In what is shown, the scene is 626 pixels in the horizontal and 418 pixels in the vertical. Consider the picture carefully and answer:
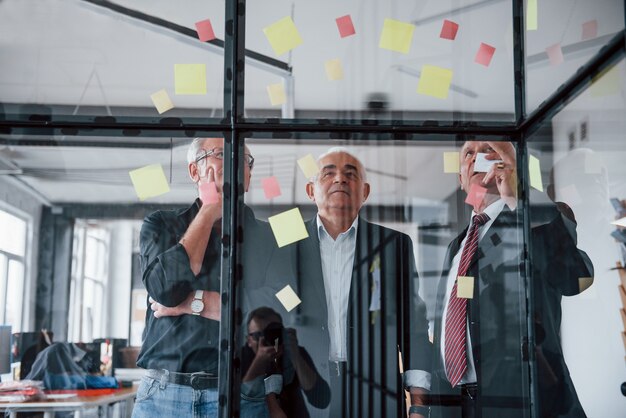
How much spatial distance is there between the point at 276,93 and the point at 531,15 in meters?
1.14

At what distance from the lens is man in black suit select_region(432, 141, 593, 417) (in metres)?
3.24

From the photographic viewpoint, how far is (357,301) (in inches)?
129

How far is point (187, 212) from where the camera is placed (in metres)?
3.30

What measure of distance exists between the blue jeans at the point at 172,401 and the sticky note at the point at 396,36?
5.35ft

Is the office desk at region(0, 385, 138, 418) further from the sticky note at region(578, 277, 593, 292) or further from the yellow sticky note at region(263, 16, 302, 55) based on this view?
the sticky note at region(578, 277, 593, 292)

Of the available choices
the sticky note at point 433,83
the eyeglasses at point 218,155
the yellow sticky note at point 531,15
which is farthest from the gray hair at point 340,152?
the yellow sticky note at point 531,15

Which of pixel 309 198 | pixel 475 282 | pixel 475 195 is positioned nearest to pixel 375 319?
pixel 475 282

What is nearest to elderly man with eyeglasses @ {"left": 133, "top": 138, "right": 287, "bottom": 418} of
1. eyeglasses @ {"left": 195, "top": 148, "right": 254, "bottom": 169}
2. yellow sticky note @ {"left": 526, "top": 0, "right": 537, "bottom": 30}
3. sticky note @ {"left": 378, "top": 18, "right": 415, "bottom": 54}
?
eyeglasses @ {"left": 195, "top": 148, "right": 254, "bottom": 169}

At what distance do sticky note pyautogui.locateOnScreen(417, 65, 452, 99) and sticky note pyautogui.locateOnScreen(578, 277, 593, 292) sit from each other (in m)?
0.95

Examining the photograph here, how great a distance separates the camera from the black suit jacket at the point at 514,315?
10.6ft

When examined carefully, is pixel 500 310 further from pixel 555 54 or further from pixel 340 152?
pixel 555 54

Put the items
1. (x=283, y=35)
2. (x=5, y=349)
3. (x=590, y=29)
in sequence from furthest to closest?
(x=283, y=35) → (x=5, y=349) → (x=590, y=29)

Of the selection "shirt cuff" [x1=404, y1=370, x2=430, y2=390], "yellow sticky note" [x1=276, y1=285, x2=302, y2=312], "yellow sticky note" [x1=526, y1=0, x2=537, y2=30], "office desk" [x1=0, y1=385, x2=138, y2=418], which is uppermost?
"yellow sticky note" [x1=526, y1=0, x2=537, y2=30]

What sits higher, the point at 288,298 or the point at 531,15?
the point at 531,15
